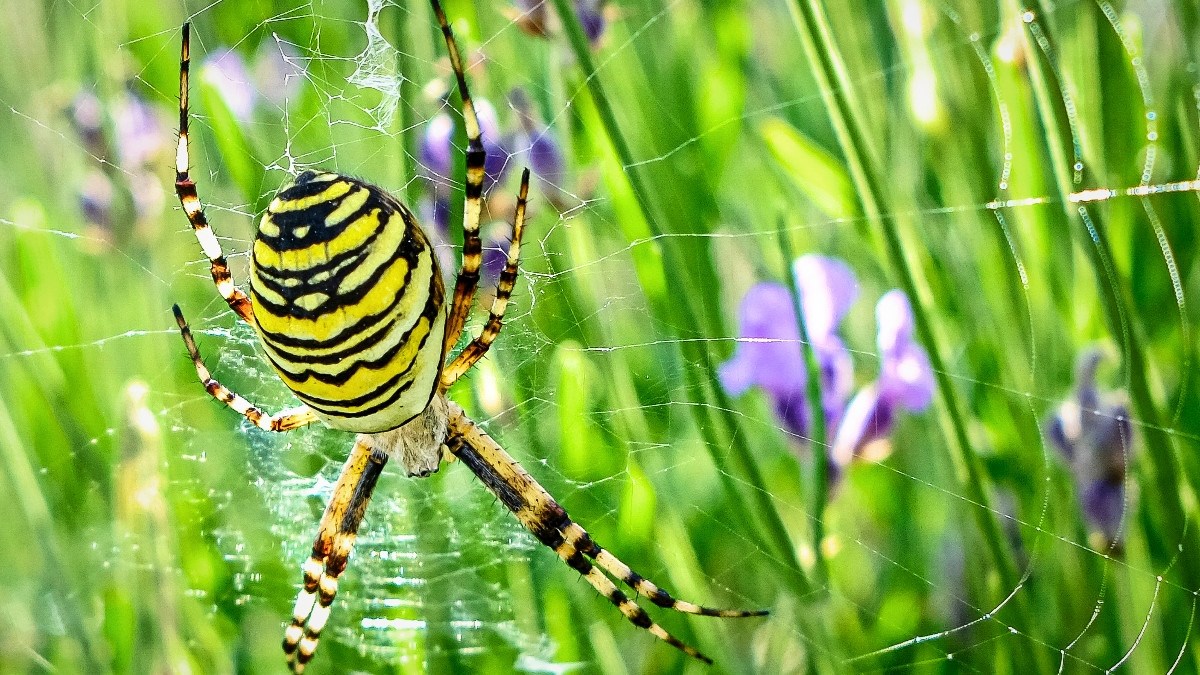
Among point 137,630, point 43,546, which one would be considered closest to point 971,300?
point 137,630

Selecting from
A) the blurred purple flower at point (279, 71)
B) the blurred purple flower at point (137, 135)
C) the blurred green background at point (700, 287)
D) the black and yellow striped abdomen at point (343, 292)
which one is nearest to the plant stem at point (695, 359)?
the blurred green background at point (700, 287)

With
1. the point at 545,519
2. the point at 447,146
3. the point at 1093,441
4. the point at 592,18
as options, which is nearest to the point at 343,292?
the point at 447,146

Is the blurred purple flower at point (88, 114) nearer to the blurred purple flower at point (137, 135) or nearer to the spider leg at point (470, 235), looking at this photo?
the blurred purple flower at point (137, 135)

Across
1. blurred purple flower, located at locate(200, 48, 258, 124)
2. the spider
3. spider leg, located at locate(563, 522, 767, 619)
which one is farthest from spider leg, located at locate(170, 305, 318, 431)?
spider leg, located at locate(563, 522, 767, 619)

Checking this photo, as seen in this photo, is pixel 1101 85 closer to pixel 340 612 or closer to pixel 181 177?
pixel 181 177

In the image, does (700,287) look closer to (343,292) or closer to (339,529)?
(343,292)
